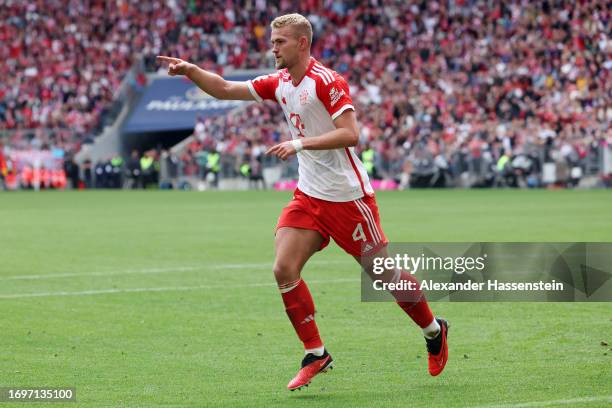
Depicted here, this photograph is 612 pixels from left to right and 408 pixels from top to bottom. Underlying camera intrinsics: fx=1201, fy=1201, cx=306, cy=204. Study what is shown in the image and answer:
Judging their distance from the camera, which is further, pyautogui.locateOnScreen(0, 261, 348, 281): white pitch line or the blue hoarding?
the blue hoarding

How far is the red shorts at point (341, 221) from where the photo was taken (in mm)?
7691

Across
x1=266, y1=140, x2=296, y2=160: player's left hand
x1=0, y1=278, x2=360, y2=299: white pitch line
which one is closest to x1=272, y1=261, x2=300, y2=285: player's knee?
x1=266, y1=140, x2=296, y2=160: player's left hand

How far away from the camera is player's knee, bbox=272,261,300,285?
758cm

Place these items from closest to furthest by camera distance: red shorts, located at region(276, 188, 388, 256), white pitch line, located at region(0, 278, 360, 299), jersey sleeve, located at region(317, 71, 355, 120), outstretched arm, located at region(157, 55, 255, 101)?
jersey sleeve, located at region(317, 71, 355, 120) < red shorts, located at region(276, 188, 388, 256) < outstretched arm, located at region(157, 55, 255, 101) < white pitch line, located at region(0, 278, 360, 299)

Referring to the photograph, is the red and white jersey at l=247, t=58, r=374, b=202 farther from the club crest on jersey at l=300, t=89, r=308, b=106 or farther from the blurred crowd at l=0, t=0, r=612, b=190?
the blurred crowd at l=0, t=0, r=612, b=190

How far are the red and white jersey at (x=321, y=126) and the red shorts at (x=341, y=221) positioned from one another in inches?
2.2

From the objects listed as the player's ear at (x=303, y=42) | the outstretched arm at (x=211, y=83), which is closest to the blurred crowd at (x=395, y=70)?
the outstretched arm at (x=211, y=83)

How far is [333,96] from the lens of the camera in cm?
747

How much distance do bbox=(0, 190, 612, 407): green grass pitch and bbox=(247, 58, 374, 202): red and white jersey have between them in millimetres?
1210

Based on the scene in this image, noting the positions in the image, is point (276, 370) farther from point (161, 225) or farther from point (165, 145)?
point (165, 145)

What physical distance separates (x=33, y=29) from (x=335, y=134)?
49924 mm

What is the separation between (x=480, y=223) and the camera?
21.9 meters

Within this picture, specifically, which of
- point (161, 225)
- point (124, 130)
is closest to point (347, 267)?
Answer: point (161, 225)

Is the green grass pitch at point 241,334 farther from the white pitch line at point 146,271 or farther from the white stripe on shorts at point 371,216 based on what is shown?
the white stripe on shorts at point 371,216
